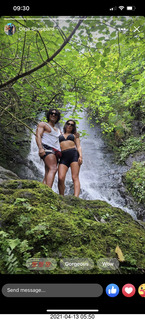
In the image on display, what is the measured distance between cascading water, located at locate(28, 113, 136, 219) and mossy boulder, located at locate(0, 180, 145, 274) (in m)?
4.42

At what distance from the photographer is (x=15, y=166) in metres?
7.30

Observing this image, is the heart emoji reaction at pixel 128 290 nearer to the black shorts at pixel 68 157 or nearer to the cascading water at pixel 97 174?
the black shorts at pixel 68 157

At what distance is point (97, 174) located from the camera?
10.6m

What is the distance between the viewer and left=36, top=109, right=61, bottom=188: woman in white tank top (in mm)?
3873

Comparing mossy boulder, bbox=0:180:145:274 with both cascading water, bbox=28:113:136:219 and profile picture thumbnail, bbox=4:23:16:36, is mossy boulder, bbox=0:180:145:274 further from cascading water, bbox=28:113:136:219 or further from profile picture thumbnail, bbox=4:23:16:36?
cascading water, bbox=28:113:136:219

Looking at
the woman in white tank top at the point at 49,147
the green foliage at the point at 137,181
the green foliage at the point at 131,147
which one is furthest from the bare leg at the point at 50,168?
the green foliage at the point at 131,147

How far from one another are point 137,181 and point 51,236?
7.36 meters

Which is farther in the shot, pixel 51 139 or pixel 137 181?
pixel 137 181

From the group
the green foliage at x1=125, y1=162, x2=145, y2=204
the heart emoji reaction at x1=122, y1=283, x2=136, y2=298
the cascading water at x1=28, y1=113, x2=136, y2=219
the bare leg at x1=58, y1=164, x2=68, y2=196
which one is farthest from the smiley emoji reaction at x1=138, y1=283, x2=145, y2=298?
the green foliage at x1=125, y1=162, x2=145, y2=204

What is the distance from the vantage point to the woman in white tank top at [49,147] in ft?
12.7

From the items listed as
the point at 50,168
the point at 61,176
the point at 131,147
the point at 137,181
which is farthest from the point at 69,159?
the point at 131,147

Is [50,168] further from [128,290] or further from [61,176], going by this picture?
[128,290]

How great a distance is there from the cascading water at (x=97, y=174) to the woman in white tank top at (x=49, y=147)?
2562 mm
